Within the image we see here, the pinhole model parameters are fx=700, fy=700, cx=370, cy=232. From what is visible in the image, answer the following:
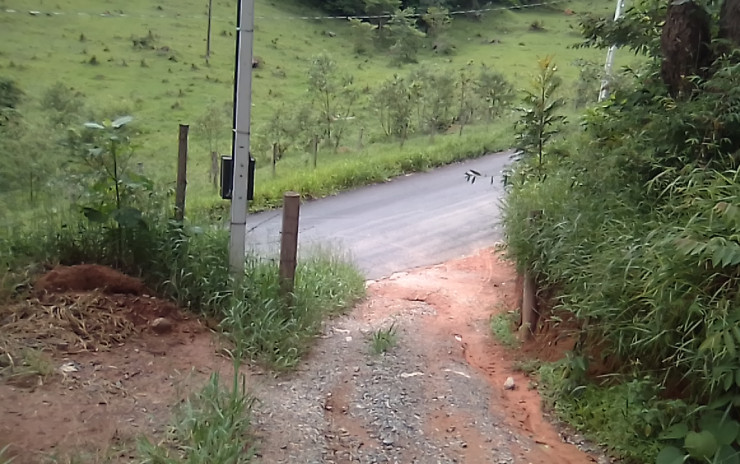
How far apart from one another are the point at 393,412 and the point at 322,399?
386mm

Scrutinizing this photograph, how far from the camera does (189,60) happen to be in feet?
73.9

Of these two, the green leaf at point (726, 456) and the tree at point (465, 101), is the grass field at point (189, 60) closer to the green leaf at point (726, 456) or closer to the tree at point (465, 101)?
the tree at point (465, 101)

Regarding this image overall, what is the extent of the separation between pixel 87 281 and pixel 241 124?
4.33 ft

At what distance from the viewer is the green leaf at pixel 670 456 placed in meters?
3.06

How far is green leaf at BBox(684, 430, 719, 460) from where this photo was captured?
2939mm

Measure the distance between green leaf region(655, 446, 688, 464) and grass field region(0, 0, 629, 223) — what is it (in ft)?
24.1

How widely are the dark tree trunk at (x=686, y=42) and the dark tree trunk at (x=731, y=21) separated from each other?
128mm

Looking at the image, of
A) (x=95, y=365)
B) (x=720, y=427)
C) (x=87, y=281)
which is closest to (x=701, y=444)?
(x=720, y=427)

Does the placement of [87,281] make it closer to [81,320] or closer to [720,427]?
[81,320]

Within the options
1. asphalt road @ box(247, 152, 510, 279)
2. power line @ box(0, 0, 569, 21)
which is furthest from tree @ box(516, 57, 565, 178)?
power line @ box(0, 0, 569, 21)

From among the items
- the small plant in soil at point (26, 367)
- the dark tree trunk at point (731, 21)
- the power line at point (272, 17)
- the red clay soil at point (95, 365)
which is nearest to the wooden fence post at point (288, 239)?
the red clay soil at point (95, 365)

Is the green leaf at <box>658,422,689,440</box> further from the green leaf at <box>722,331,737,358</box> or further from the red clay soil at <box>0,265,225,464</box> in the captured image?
the red clay soil at <box>0,265,225,464</box>

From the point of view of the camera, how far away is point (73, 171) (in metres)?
4.66

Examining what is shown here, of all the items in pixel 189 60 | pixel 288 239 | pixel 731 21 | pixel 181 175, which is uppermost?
pixel 731 21
